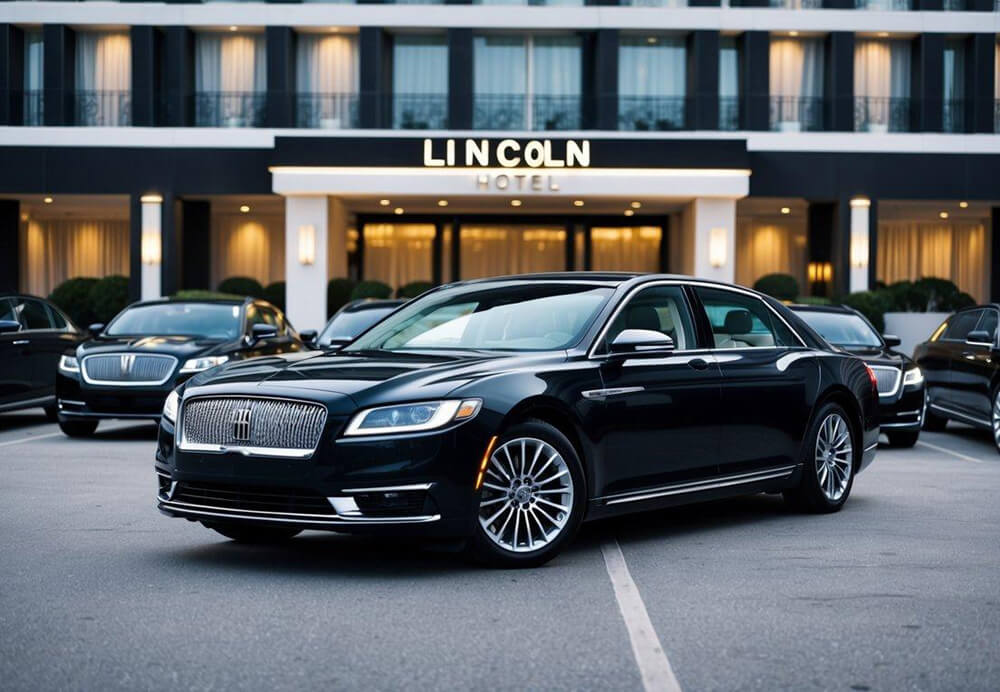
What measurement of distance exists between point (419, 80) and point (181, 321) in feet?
71.7

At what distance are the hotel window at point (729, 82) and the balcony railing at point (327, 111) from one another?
9812 millimetres

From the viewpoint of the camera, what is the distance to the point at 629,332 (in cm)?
784

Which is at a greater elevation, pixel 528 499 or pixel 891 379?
pixel 891 379

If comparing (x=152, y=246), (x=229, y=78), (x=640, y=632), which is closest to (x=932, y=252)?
(x=229, y=78)

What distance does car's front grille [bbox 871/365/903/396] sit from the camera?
1480 centimetres

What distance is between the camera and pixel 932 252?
42.2m

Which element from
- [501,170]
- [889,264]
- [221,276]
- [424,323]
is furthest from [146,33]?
[424,323]

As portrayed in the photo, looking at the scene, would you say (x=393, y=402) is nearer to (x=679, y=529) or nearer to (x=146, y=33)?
(x=679, y=529)

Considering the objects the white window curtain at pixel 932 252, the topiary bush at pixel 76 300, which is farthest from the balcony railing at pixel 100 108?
the white window curtain at pixel 932 252

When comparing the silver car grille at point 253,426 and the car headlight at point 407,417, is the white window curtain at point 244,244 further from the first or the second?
the car headlight at point 407,417

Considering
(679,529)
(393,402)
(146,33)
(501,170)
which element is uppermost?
(146,33)

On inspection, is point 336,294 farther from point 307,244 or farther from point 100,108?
point 100,108

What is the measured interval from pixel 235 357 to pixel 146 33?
898 inches

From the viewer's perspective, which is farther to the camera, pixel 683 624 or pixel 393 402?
pixel 393 402
